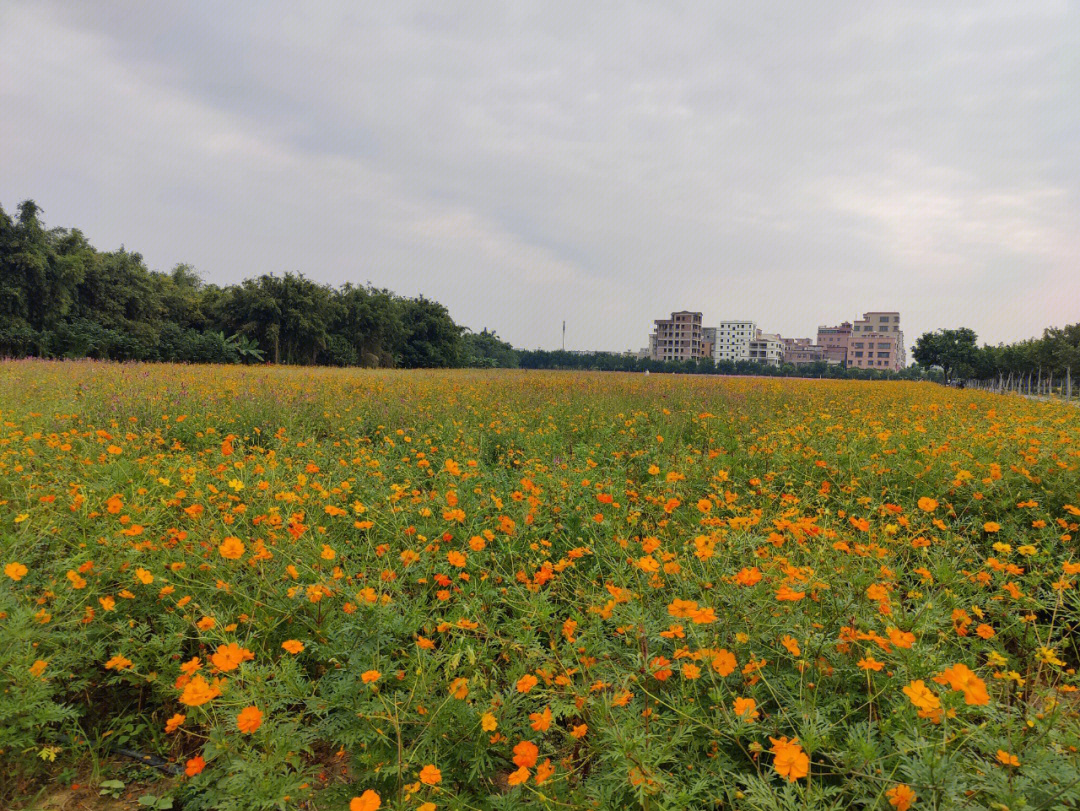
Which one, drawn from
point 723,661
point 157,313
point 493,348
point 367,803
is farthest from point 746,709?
point 493,348

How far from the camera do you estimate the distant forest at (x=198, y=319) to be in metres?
22.0

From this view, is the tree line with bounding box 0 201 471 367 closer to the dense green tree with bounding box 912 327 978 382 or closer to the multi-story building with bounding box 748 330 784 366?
the dense green tree with bounding box 912 327 978 382

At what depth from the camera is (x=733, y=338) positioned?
133m

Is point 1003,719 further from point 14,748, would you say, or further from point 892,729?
point 14,748

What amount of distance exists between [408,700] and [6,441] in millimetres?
3819

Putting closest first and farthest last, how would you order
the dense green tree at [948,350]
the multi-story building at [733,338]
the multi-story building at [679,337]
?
the dense green tree at [948,350]
the multi-story building at [679,337]
the multi-story building at [733,338]

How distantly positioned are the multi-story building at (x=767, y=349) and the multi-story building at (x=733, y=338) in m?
2.69

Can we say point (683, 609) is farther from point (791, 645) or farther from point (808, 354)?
point (808, 354)

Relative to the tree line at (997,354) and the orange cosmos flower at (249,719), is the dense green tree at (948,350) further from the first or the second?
the orange cosmos flower at (249,719)

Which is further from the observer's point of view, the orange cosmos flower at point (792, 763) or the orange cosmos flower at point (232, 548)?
the orange cosmos flower at point (232, 548)

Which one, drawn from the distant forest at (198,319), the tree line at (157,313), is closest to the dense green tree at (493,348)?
the distant forest at (198,319)

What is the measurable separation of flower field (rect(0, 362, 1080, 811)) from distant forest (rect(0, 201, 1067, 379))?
84.7 feet

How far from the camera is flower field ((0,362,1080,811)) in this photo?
1307 mm

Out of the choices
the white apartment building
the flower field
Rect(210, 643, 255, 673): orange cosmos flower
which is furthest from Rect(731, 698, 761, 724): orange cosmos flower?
the white apartment building
